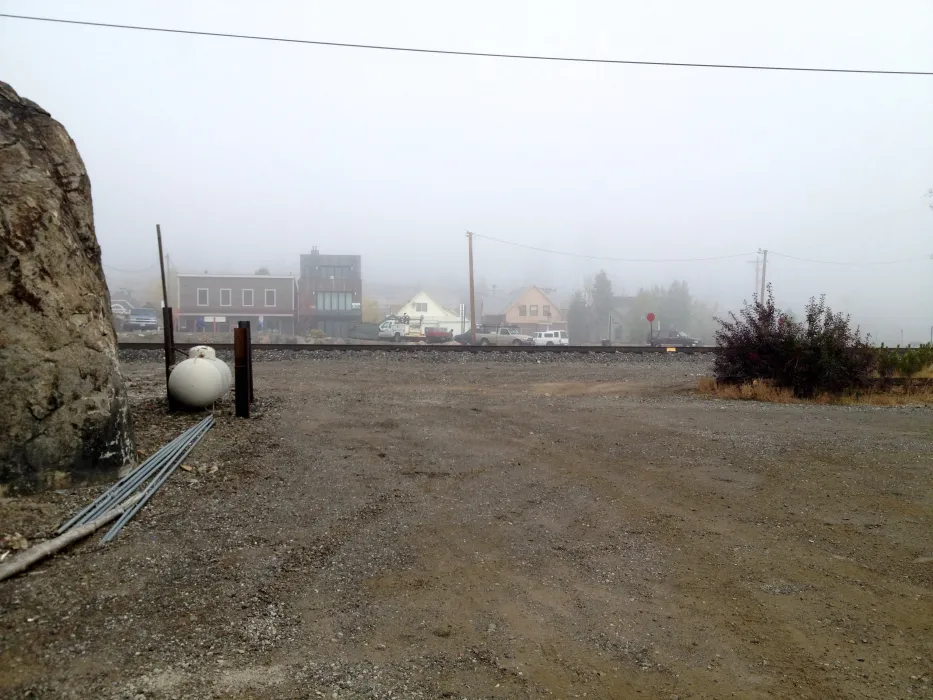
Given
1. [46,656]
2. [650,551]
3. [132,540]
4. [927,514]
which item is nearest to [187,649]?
[46,656]

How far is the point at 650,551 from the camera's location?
5691mm

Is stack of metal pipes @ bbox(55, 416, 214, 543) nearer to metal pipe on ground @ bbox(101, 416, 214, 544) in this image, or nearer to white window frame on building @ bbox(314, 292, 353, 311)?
metal pipe on ground @ bbox(101, 416, 214, 544)

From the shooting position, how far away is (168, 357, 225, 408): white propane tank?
1016cm

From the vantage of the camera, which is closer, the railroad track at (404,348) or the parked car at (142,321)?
the railroad track at (404,348)

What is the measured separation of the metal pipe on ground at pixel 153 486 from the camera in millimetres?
5546

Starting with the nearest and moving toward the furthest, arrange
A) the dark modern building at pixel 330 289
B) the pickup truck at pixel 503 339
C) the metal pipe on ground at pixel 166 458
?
the metal pipe on ground at pixel 166 458
the pickup truck at pixel 503 339
the dark modern building at pixel 330 289

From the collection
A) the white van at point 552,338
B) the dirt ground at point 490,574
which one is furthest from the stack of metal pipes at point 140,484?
the white van at point 552,338

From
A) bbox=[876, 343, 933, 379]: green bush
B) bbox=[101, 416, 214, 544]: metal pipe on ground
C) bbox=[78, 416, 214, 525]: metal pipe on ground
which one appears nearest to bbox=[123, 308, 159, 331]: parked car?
bbox=[78, 416, 214, 525]: metal pipe on ground

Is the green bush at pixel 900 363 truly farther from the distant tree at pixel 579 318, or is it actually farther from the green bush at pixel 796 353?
the distant tree at pixel 579 318

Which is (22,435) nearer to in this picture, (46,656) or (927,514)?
(46,656)

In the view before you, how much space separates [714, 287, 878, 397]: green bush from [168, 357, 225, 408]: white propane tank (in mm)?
11152

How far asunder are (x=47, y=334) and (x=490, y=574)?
181 inches

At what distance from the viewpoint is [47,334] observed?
6.49 meters

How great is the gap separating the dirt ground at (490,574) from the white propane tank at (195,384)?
1.66ft
